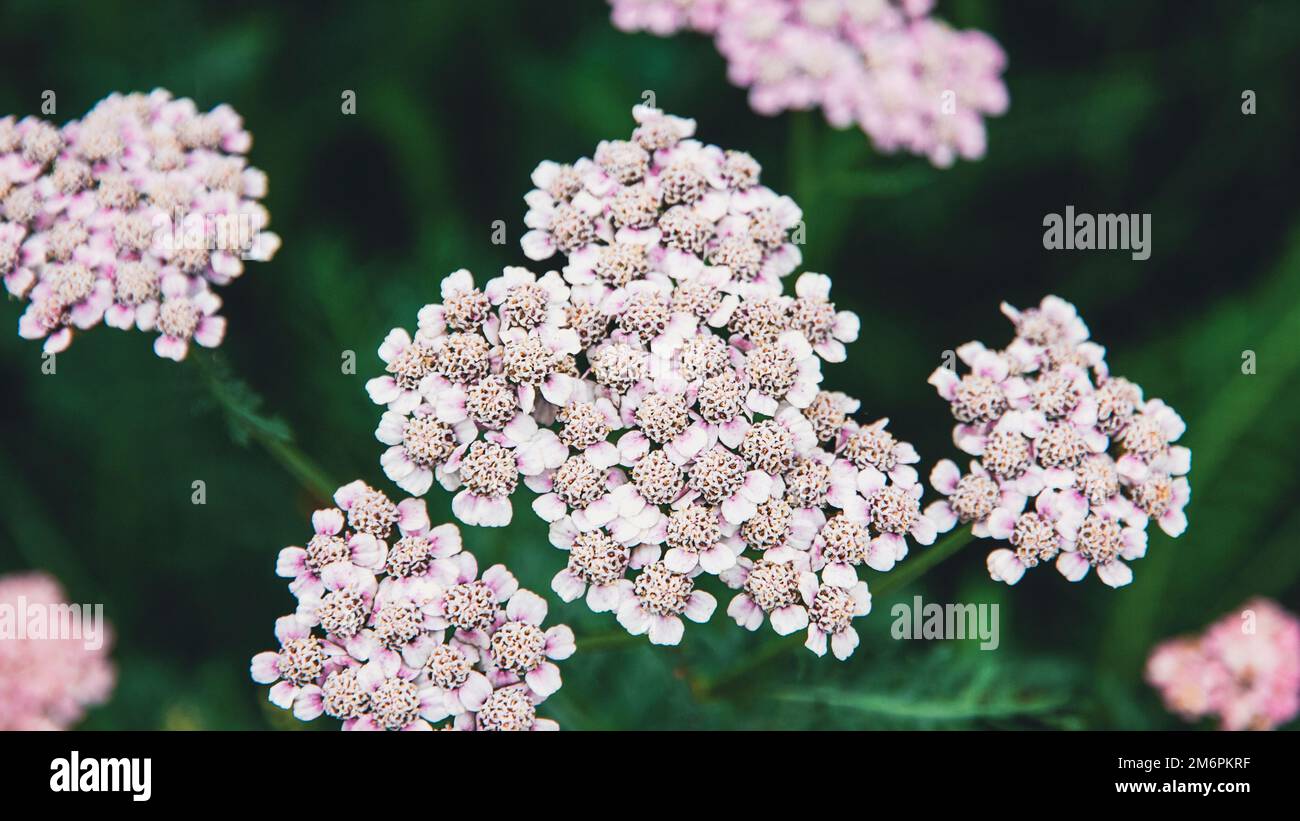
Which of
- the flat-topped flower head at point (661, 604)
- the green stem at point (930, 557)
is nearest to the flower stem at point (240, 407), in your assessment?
the flat-topped flower head at point (661, 604)

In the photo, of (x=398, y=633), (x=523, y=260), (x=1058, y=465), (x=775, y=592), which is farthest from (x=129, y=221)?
(x=1058, y=465)

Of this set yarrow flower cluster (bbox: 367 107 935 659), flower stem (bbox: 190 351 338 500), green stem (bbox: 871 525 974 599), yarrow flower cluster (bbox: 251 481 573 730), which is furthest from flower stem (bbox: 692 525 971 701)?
flower stem (bbox: 190 351 338 500)

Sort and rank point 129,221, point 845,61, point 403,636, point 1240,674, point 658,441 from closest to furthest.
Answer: point 403,636, point 658,441, point 129,221, point 1240,674, point 845,61

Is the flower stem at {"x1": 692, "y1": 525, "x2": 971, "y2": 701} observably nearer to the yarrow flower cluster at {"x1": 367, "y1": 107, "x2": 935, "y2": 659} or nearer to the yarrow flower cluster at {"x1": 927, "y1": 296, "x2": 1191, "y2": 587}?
the yarrow flower cluster at {"x1": 927, "y1": 296, "x2": 1191, "y2": 587}

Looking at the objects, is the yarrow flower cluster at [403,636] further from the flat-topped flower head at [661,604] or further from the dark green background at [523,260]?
the dark green background at [523,260]

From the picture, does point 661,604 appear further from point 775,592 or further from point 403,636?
point 403,636
